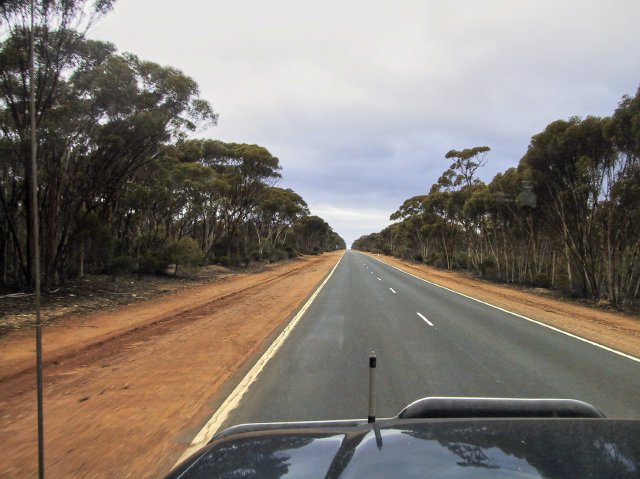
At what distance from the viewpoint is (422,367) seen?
8.91 m

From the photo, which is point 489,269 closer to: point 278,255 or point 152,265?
point 278,255

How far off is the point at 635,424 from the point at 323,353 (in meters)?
7.24

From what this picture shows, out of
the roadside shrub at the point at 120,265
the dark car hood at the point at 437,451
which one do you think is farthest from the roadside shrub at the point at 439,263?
the dark car hood at the point at 437,451

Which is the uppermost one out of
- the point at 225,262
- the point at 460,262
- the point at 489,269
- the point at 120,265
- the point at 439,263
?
the point at 120,265

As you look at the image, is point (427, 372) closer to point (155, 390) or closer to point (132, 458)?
point (155, 390)

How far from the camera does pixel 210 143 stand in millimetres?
40719

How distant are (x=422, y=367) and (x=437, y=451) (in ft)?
21.3

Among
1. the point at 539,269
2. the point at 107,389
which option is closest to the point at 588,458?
the point at 107,389

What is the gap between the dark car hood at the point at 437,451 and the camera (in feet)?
7.81

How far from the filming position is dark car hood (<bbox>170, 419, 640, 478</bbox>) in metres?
2.38

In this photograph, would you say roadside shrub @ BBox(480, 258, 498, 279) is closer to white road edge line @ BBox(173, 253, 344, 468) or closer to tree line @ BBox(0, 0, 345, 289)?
tree line @ BBox(0, 0, 345, 289)

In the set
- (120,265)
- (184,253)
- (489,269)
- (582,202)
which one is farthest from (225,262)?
(582,202)

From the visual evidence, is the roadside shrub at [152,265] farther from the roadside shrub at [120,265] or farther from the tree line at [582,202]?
A: the tree line at [582,202]

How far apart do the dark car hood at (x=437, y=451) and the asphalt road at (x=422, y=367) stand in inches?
120
